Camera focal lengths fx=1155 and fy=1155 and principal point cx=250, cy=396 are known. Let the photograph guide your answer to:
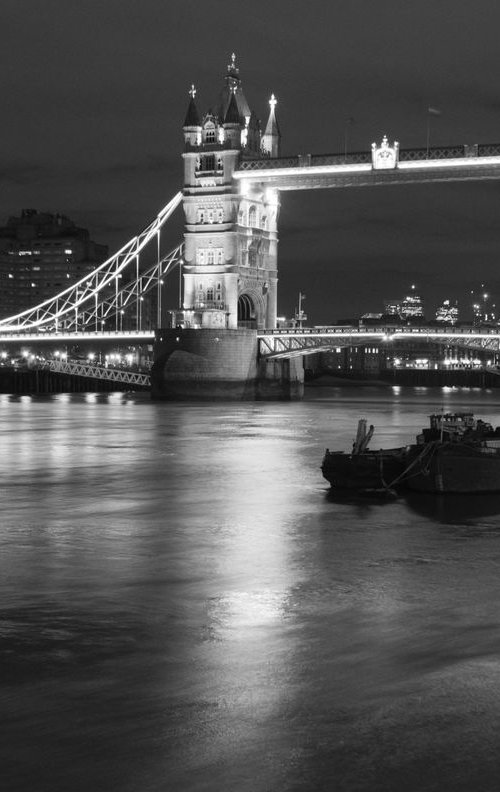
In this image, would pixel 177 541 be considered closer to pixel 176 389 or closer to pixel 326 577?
pixel 326 577

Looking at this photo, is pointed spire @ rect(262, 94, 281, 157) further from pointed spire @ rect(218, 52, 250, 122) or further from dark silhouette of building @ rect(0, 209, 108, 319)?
dark silhouette of building @ rect(0, 209, 108, 319)

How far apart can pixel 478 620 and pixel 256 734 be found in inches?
153

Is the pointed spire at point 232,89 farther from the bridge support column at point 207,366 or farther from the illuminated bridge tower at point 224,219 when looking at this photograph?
the bridge support column at point 207,366

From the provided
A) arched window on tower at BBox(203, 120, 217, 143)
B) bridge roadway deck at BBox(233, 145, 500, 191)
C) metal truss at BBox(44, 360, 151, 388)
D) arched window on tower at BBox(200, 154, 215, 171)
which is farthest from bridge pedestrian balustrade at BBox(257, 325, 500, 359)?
metal truss at BBox(44, 360, 151, 388)

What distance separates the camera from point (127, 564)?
45.5ft

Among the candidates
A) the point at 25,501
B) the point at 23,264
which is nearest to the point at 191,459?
the point at 25,501

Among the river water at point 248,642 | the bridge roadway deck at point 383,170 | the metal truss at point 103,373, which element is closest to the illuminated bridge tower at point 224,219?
the bridge roadway deck at point 383,170

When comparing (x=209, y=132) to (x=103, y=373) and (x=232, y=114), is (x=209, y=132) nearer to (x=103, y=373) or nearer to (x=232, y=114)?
(x=232, y=114)

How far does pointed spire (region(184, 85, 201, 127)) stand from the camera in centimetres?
6369

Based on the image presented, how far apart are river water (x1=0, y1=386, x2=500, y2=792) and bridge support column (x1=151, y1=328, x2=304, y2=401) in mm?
39772

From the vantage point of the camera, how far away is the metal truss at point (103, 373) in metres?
80.1

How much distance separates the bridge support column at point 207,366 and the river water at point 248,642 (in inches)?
1566

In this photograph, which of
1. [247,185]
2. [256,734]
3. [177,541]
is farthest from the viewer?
[247,185]

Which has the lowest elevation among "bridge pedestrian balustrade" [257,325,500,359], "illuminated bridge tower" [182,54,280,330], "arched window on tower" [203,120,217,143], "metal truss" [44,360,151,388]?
"metal truss" [44,360,151,388]
